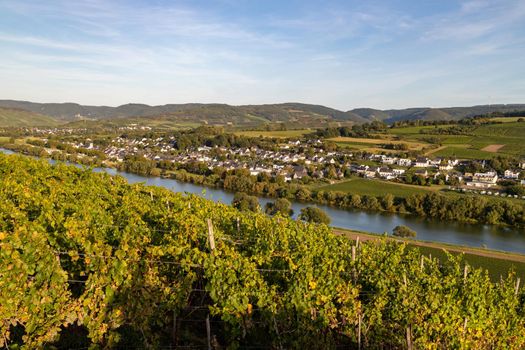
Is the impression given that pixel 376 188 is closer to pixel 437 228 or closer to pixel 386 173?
pixel 386 173

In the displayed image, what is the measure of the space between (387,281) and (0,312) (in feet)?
18.4

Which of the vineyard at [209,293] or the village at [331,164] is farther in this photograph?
the village at [331,164]

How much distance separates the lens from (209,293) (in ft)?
18.8

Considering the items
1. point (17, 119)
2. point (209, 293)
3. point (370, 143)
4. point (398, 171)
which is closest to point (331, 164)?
point (398, 171)

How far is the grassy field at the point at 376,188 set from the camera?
53219 millimetres

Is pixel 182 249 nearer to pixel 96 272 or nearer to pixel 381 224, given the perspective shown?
pixel 96 272

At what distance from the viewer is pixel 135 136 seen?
12081 cm

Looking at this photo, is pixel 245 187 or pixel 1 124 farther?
pixel 1 124

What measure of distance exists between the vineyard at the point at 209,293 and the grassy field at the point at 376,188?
4709cm

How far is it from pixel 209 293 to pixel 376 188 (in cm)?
5349

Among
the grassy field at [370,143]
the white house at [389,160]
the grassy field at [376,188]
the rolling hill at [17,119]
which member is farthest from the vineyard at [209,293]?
the rolling hill at [17,119]

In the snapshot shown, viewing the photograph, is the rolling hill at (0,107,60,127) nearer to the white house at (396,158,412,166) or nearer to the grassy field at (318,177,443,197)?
the grassy field at (318,177,443,197)

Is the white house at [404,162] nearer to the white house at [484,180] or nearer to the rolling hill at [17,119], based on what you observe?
the white house at [484,180]

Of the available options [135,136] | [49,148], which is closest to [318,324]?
[49,148]
